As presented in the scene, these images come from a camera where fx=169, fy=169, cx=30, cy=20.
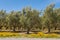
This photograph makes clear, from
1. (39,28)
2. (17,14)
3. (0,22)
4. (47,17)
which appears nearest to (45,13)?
(47,17)

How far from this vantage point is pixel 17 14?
60531 mm

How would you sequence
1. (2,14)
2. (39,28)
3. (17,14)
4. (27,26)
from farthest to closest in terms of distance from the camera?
(2,14), (17,14), (39,28), (27,26)

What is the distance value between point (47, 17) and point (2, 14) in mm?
20455

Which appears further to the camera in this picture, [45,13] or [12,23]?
[12,23]

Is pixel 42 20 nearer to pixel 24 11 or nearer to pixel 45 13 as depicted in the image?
pixel 45 13

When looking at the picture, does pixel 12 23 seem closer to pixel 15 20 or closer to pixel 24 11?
pixel 15 20

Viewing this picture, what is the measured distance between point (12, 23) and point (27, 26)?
9.18 meters

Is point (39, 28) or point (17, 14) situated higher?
A: point (17, 14)

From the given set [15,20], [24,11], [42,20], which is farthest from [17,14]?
[42,20]

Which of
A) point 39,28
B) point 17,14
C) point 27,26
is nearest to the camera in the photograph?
point 27,26

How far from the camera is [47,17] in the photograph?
53.9 m

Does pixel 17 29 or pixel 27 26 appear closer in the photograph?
pixel 27 26

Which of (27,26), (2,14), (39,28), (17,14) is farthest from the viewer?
(2,14)

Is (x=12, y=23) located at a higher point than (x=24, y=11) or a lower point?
lower
